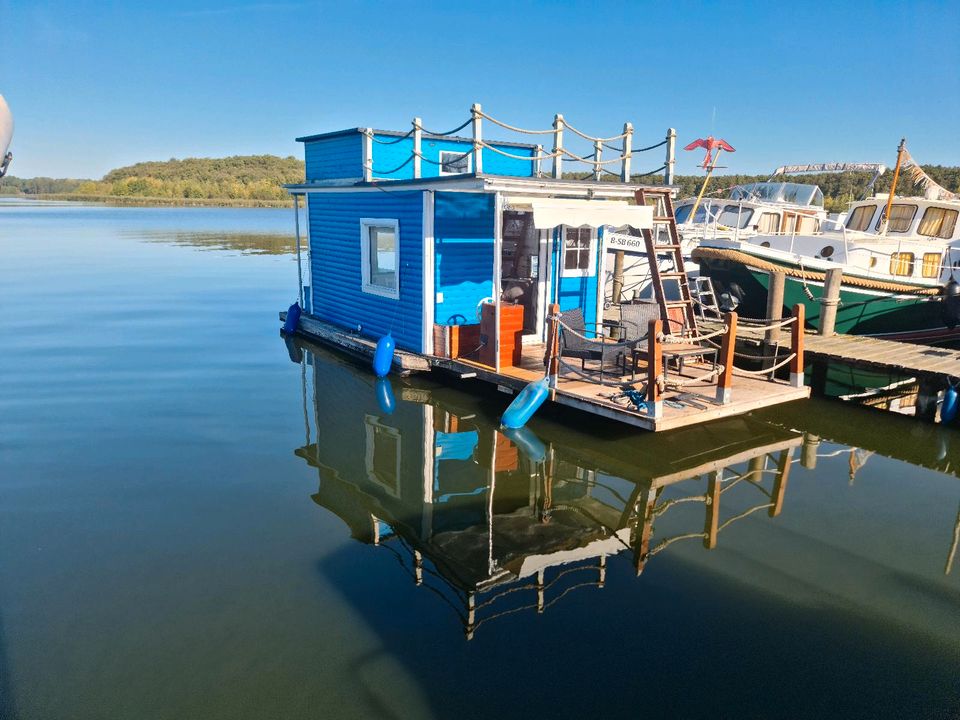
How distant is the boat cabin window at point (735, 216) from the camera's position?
20.0m

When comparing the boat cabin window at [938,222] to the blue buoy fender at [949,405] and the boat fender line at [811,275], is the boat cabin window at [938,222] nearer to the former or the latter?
the boat fender line at [811,275]

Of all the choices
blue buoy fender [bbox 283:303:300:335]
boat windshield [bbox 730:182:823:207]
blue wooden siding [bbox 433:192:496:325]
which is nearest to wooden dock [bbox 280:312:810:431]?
blue wooden siding [bbox 433:192:496:325]

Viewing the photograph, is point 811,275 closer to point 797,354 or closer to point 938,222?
point 938,222

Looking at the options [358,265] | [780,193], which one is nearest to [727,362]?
[358,265]

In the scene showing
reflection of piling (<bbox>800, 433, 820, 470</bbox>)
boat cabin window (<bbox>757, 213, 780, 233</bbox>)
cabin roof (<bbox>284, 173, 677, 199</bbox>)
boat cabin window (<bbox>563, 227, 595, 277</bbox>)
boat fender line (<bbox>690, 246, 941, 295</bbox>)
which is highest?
cabin roof (<bbox>284, 173, 677, 199</bbox>)

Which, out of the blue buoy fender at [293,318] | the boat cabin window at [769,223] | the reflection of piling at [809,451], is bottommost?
the reflection of piling at [809,451]

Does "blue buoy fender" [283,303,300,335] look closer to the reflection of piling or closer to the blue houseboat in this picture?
the blue houseboat

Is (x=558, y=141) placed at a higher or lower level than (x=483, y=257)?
higher

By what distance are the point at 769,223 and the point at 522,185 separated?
1304cm

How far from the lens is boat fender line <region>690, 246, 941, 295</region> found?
49.6ft

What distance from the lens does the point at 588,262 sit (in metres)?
13.1

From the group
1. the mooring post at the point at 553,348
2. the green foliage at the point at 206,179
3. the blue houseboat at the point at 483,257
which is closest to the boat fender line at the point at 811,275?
the blue houseboat at the point at 483,257

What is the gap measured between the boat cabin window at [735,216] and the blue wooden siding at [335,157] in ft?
39.4

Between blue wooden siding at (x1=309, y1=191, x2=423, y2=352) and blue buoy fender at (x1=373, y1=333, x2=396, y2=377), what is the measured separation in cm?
36
